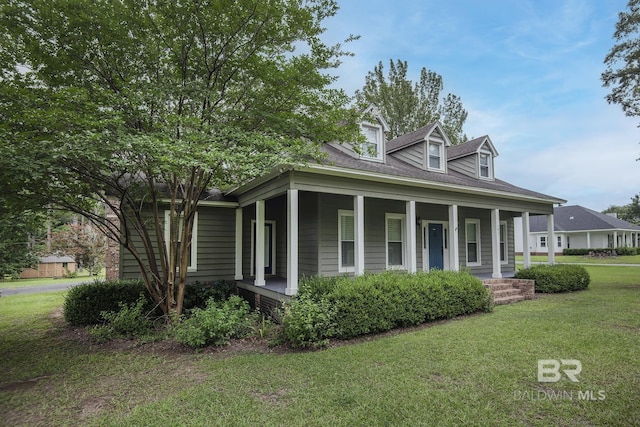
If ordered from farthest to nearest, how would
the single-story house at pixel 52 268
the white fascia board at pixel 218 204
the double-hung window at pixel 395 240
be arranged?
1. the single-story house at pixel 52 268
2. the double-hung window at pixel 395 240
3. the white fascia board at pixel 218 204

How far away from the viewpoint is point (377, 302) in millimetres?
6637

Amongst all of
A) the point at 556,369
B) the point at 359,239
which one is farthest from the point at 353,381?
the point at 359,239

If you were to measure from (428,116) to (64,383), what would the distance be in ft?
80.0

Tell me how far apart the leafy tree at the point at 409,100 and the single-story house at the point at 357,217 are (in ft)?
34.3

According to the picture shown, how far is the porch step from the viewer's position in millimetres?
9656

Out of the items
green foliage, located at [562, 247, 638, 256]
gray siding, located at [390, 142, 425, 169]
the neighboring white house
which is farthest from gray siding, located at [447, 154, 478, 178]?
green foliage, located at [562, 247, 638, 256]

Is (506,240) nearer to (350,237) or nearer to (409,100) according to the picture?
(350,237)

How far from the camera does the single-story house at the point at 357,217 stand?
323 inches

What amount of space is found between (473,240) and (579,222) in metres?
31.3

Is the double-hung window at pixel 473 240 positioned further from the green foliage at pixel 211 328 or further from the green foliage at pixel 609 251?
the green foliage at pixel 609 251

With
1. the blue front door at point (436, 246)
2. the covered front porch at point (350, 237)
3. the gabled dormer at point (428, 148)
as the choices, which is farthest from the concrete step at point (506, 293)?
the gabled dormer at point (428, 148)

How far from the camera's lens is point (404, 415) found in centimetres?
340

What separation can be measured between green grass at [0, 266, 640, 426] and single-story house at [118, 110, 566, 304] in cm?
256

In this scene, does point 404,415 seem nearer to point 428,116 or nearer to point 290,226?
point 290,226
